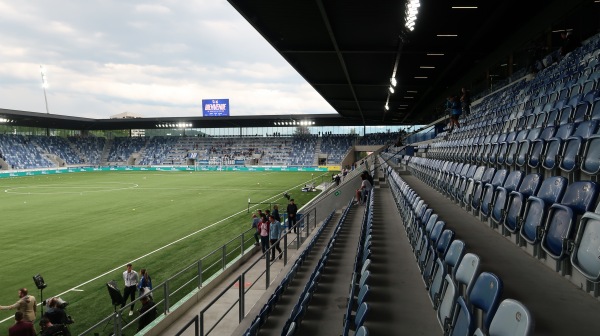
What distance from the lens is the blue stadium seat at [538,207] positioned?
333 centimetres

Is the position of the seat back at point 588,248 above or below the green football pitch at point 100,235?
above

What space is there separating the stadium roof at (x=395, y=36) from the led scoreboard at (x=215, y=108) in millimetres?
37859

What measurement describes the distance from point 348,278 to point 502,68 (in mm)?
21875

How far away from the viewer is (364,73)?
727 inches

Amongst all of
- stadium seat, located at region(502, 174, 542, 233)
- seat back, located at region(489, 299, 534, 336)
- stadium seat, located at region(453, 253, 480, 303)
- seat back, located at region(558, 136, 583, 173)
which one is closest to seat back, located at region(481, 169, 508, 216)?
stadium seat, located at region(502, 174, 542, 233)

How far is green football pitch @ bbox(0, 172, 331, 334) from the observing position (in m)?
10.3

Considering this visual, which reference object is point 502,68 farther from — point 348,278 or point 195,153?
point 195,153

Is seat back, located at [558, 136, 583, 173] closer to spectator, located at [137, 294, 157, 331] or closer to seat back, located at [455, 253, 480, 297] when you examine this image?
seat back, located at [455, 253, 480, 297]

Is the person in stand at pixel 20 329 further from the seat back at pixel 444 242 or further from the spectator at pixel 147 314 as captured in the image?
the seat back at pixel 444 242

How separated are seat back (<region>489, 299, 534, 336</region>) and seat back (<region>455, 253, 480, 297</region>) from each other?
57 cm

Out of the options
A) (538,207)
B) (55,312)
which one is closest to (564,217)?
(538,207)

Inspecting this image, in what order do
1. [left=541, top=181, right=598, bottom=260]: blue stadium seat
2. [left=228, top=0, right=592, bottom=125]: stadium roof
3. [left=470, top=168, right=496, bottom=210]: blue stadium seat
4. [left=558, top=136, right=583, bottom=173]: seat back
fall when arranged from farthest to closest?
1. [left=228, top=0, right=592, bottom=125]: stadium roof
2. [left=470, top=168, right=496, bottom=210]: blue stadium seat
3. [left=558, top=136, right=583, bottom=173]: seat back
4. [left=541, top=181, right=598, bottom=260]: blue stadium seat

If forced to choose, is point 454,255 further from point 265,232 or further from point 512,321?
point 265,232

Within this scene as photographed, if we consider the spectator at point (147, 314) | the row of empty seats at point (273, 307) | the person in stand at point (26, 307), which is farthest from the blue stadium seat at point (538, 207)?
the person in stand at point (26, 307)
